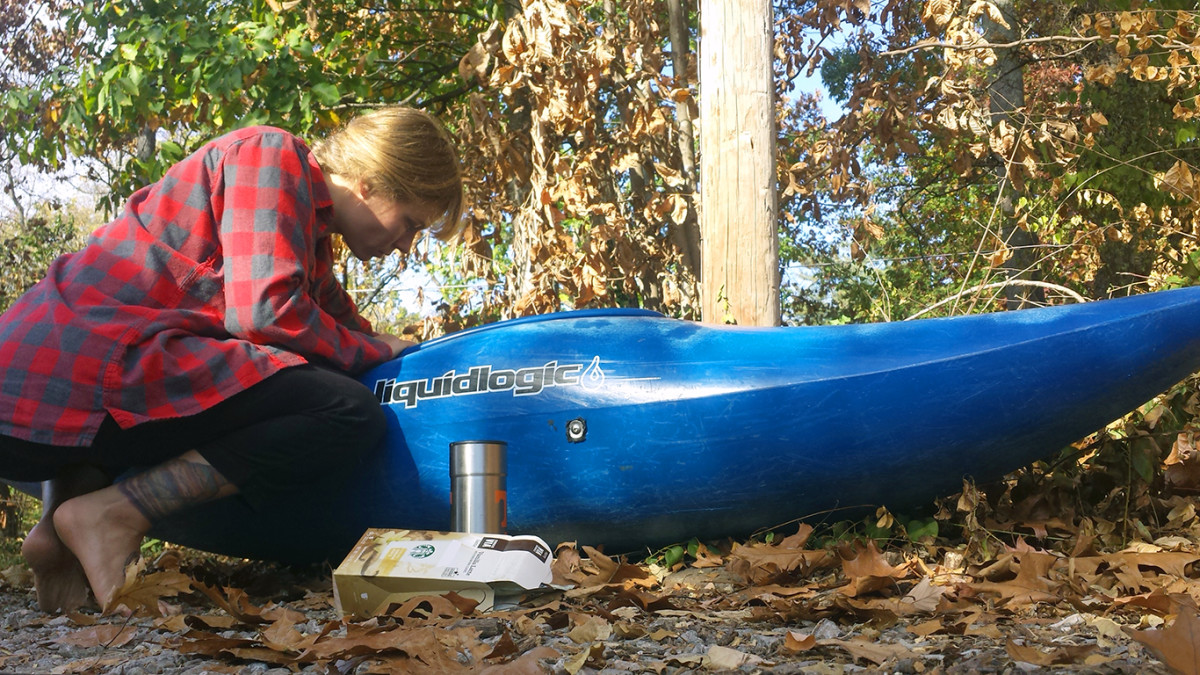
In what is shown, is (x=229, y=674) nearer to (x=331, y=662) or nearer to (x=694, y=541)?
(x=331, y=662)

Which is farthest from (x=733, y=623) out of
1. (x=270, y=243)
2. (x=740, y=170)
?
(x=740, y=170)

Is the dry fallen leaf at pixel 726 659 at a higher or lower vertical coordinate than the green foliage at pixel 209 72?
lower

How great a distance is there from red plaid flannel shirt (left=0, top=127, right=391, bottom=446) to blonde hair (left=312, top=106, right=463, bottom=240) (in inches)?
4.5

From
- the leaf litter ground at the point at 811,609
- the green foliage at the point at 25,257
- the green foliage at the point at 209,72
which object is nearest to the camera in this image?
the leaf litter ground at the point at 811,609

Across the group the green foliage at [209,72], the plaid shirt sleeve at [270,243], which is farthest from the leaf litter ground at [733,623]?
the green foliage at [209,72]

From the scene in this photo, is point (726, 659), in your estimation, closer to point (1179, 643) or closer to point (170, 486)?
point (1179, 643)

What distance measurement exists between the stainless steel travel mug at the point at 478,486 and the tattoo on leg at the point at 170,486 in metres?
0.60

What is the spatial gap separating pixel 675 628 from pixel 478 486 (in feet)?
2.23

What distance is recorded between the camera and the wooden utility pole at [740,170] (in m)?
3.24

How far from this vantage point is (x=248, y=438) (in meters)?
2.30

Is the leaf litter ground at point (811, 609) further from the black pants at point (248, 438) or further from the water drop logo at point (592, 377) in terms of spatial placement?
the water drop logo at point (592, 377)

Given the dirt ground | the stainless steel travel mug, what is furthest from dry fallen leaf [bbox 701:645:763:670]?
the stainless steel travel mug

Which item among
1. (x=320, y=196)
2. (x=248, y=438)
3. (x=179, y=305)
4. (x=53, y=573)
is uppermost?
(x=320, y=196)

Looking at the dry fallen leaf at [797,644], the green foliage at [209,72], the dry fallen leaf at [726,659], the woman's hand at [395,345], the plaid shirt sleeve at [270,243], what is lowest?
the dry fallen leaf at [726,659]
